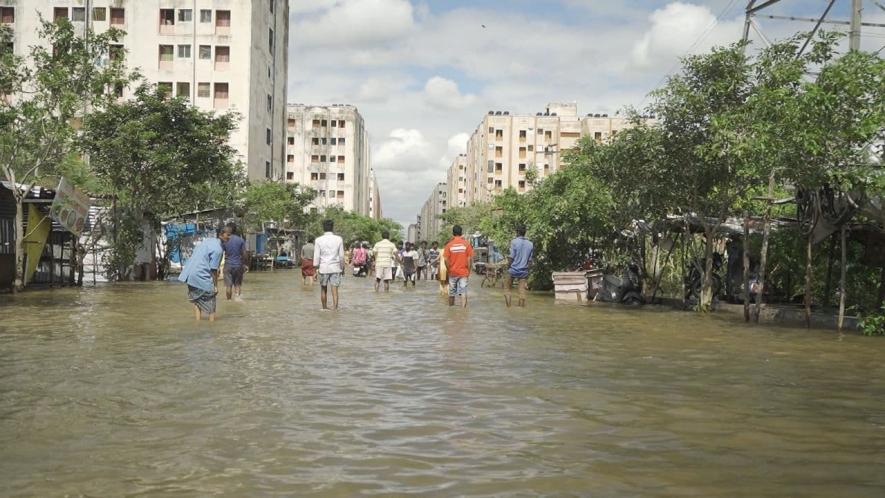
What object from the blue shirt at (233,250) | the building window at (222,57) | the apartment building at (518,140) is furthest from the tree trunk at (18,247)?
the apartment building at (518,140)

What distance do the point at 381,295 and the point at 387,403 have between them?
15.7 meters

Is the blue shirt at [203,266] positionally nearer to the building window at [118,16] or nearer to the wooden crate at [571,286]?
the wooden crate at [571,286]

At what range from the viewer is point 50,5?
5597 centimetres

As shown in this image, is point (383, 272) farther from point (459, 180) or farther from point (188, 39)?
point (459, 180)

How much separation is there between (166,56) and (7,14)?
10591 millimetres

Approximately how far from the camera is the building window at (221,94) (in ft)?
186

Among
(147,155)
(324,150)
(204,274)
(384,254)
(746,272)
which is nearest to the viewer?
(204,274)

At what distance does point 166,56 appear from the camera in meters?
57.0

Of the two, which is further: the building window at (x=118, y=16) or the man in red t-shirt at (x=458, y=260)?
the building window at (x=118, y=16)

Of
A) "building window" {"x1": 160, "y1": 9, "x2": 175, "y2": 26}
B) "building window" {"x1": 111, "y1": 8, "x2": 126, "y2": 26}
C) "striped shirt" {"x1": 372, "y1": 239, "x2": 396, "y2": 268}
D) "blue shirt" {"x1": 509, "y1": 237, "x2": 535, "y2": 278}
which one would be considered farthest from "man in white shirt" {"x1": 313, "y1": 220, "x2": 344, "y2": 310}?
"building window" {"x1": 111, "y1": 8, "x2": 126, "y2": 26}

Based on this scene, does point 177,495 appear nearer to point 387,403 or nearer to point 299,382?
point 387,403

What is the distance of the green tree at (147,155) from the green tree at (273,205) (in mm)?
10341

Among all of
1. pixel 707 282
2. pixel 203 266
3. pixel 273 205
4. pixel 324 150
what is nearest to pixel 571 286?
pixel 707 282

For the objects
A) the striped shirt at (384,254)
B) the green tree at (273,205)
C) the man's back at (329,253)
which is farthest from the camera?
the green tree at (273,205)
